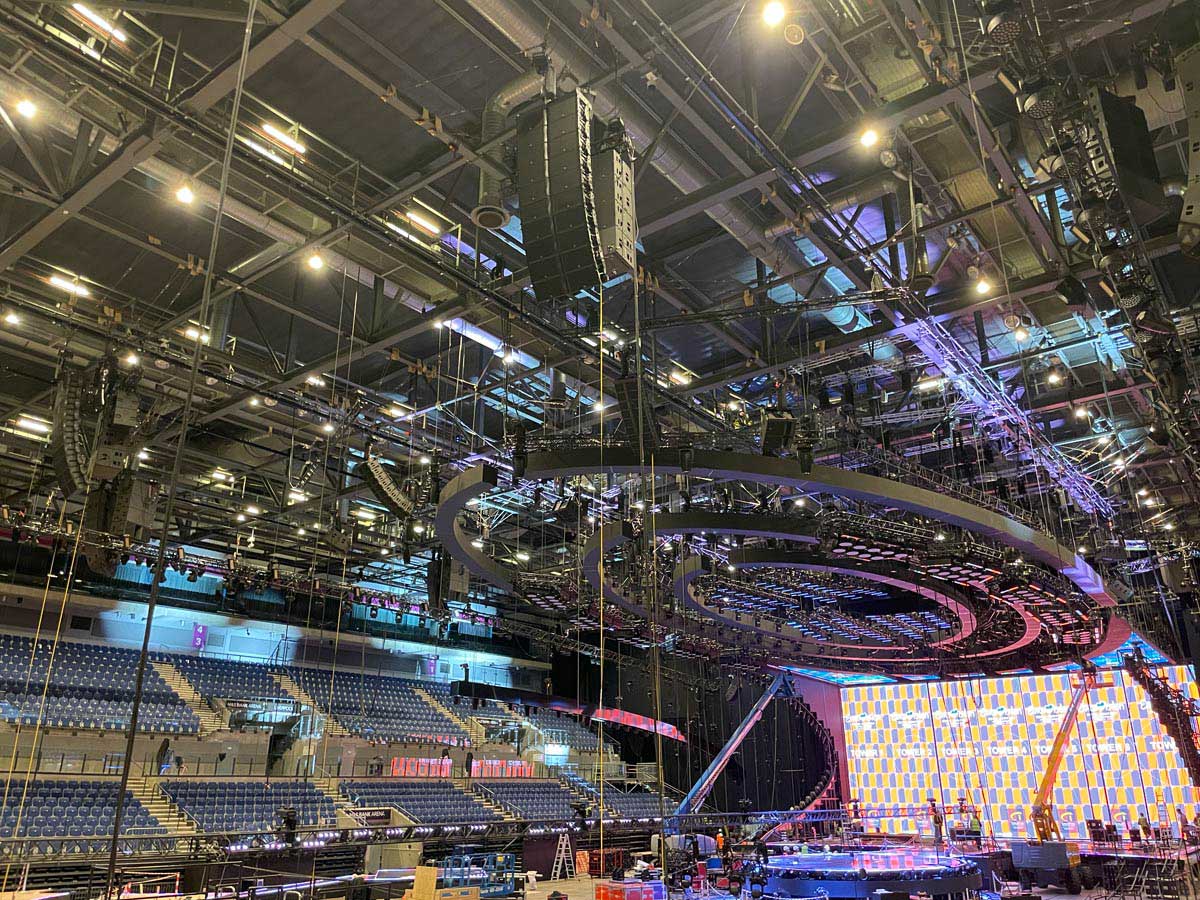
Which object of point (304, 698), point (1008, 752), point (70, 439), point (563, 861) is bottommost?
point (563, 861)

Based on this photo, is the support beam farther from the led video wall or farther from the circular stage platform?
the circular stage platform

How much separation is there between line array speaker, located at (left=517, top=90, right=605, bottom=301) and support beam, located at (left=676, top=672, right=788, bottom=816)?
2475cm

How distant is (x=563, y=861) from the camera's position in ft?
63.0

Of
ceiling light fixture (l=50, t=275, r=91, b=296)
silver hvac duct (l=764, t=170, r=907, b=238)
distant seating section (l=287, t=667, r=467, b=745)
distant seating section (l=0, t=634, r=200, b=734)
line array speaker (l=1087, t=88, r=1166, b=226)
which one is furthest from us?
distant seating section (l=287, t=667, r=467, b=745)

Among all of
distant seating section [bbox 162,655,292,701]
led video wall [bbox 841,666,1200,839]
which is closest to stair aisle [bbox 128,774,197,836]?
distant seating section [bbox 162,655,292,701]

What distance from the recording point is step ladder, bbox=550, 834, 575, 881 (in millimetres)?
18406

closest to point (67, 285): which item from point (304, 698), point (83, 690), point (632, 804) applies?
point (83, 690)

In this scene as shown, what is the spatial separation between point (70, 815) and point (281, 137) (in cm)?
1381

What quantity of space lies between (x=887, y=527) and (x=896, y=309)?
5.05 metres

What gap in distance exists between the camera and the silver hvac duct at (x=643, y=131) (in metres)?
6.46

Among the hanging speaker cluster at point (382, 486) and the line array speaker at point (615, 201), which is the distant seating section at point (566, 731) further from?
the line array speaker at point (615, 201)

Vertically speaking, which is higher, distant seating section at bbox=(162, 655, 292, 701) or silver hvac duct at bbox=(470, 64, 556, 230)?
silver hvac duct at bbox=(470, 64, 556, 230)

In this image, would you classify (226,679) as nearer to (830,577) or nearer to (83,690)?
(83,690)

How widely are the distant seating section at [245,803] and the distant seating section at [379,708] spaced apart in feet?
12.7
